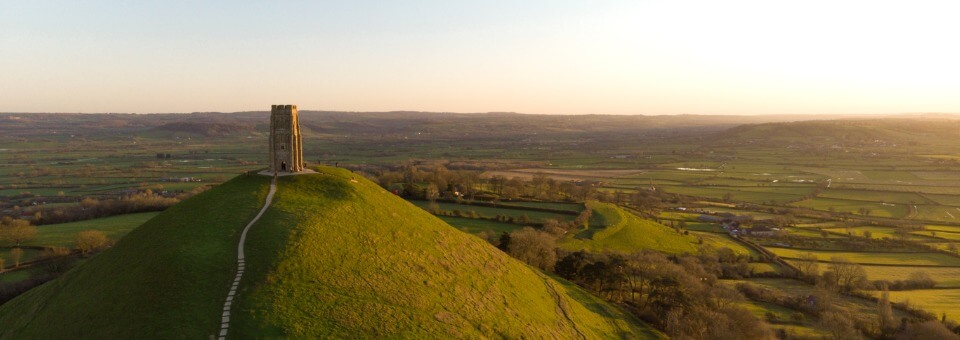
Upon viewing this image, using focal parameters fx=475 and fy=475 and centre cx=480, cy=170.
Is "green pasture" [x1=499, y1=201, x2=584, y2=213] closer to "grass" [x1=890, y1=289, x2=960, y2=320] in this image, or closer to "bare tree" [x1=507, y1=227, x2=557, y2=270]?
"bare tree" [x1=507, y1=227, x2=557, y2=270]

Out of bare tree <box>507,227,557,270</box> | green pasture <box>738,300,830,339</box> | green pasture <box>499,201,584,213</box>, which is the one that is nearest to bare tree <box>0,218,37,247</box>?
bare tree <box>507,227,557,270</box>

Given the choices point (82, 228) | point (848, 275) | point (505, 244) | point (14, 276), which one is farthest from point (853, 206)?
point (82, 228)

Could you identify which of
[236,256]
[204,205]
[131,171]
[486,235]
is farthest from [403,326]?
[131,171]

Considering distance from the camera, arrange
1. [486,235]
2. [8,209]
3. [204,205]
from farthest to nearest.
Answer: [8,209], [486,235], [204,205]

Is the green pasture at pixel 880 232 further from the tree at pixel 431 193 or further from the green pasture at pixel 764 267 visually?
the tree at pixel 431 193

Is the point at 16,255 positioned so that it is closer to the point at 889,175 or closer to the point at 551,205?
the point at 551,205

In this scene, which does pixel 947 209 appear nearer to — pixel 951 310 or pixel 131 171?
pixel 951 310

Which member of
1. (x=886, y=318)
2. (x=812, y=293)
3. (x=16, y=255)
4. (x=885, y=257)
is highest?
(x=16, y=255)
